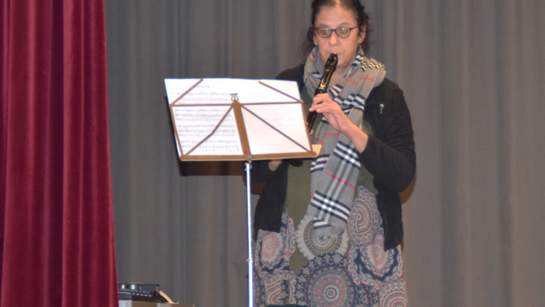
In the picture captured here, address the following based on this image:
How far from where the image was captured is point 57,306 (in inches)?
76.9

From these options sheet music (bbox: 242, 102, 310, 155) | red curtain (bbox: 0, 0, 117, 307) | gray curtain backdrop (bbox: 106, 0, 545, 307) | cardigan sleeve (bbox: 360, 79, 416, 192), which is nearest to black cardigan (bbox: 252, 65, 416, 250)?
cardigan sleeve (bbox: 360, 79, 416, 192)

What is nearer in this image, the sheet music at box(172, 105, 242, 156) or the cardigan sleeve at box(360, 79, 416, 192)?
the sheet music at box(172, 105, 242, 156)

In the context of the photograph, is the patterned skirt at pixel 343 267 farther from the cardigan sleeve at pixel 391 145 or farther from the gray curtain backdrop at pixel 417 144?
the gray curtain backdrop at pixel 417 144

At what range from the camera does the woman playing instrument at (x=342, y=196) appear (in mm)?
1680

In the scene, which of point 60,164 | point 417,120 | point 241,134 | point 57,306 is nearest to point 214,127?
point 241,134

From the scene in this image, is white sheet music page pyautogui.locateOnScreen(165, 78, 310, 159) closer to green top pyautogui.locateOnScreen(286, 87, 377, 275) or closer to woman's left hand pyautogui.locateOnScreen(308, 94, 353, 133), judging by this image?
woman's left hand pyautogui.locateOnScreen(308, 94, 353, 133)

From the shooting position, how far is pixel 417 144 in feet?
9.83

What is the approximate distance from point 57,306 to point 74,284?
0.15m

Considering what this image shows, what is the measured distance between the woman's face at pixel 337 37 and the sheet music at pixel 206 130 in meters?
0.52

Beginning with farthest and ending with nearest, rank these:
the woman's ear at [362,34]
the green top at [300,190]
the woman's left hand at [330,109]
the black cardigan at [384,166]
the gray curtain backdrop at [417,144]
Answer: the gray curtain backdrop at [417,144], the woman's ear at [362,34], the green top at [300,190], the black cardigan at [384,166], the woman's left hand at [330,109]

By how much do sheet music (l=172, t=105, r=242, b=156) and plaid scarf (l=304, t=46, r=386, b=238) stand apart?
36cm

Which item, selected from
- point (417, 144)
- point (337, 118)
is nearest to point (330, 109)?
point (337, 118)

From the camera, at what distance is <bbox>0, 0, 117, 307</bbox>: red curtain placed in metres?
1.87

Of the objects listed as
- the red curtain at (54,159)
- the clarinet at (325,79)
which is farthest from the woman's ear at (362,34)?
the red curtain at (54,159)
